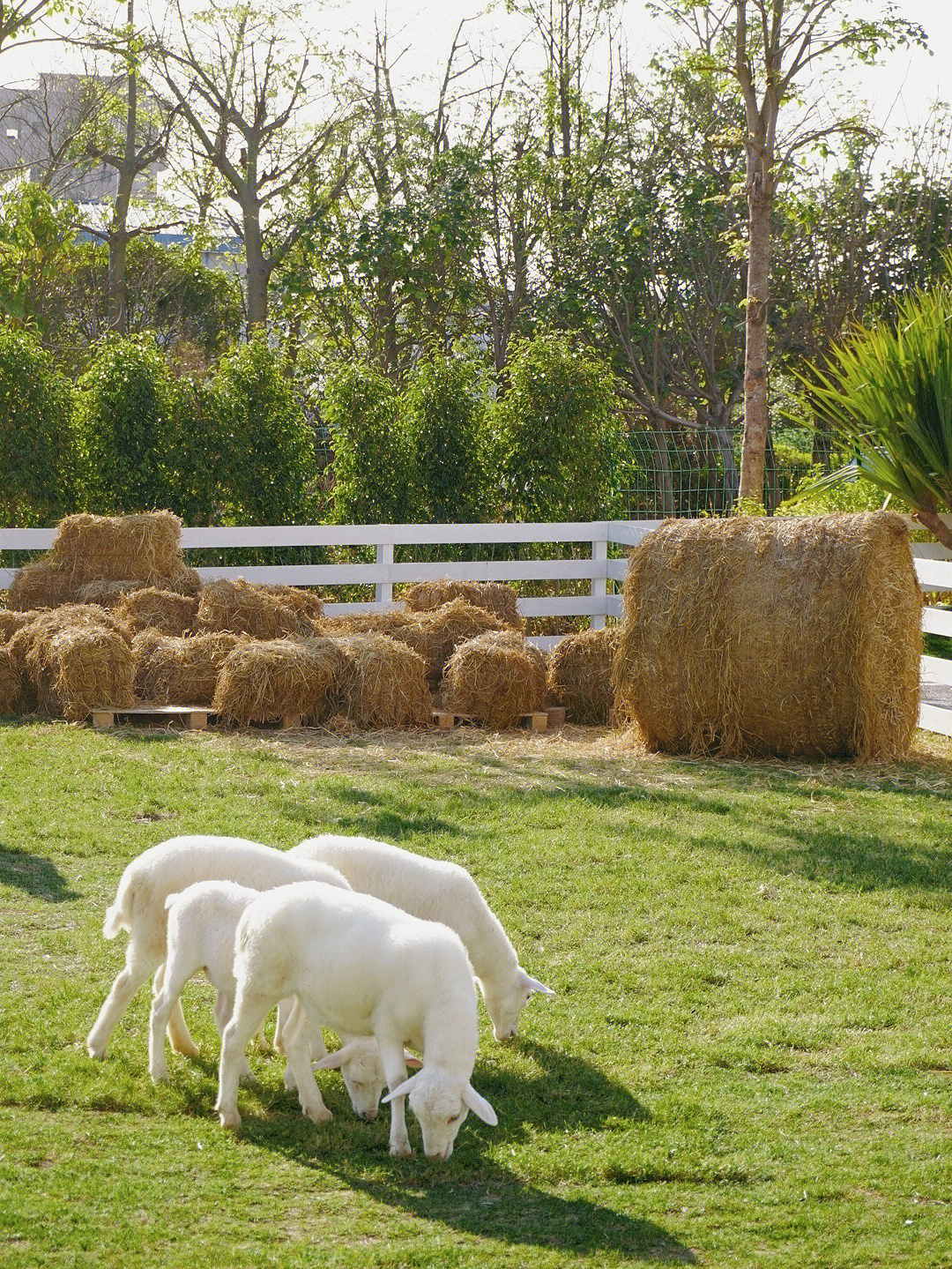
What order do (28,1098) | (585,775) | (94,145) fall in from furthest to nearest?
1. (94,145)
2. (585,775)
3. (28,1098)

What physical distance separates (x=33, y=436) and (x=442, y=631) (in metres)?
5.02

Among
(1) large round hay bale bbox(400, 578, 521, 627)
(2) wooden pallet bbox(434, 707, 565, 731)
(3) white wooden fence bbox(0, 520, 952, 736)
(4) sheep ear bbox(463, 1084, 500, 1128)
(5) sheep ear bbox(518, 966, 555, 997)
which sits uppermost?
(3) white wooden fence bbox(0, 520, 952, 736)

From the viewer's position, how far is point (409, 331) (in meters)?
24.3

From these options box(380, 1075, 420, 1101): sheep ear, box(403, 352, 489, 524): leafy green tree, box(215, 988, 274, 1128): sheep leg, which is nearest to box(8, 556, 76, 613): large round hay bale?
box(403, 352, 489, 524): leafy green tree

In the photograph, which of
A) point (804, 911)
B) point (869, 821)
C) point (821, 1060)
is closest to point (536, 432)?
point (869, 821)

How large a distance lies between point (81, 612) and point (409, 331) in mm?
14693

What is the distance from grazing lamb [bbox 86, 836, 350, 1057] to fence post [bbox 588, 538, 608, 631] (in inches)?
347

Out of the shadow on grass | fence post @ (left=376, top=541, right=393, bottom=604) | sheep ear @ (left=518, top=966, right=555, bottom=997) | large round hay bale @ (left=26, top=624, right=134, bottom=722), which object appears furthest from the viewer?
fence post @ (left=376, top=541, right=393, bottom=604)

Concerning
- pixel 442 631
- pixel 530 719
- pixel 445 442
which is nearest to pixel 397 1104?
pixel 530 719

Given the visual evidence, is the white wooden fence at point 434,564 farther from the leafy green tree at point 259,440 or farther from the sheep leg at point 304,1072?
the sheep leg at point 304,1072

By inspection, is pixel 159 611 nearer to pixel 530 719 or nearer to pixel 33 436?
pixel 530 719

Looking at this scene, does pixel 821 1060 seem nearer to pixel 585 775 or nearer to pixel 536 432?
pixel 585 775

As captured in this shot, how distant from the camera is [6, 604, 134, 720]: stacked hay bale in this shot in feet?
32.9

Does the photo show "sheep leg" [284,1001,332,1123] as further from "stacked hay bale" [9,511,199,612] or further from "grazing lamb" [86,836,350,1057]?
"stacked hay bale" [9,511,199,612]
